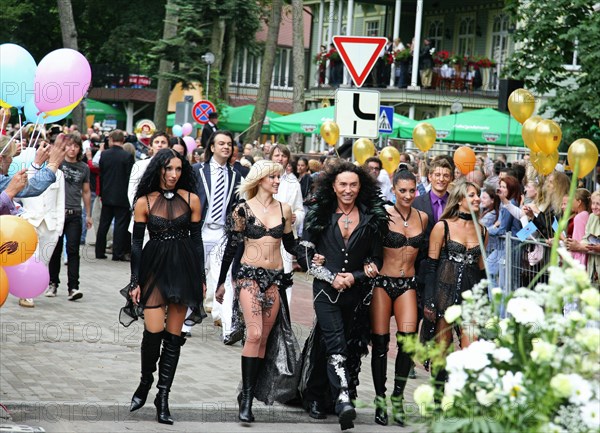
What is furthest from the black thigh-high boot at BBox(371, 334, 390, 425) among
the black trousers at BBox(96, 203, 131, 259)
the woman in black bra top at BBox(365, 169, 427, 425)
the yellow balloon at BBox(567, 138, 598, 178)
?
the black trousers at BBox(96, 203, 131, 259)

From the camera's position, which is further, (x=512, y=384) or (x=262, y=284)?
(x=262, y=284)

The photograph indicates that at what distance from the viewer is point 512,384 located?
3.70m

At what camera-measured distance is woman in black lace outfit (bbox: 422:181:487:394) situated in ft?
29.5

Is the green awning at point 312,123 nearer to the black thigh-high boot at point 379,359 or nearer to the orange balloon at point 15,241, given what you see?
the black thigh-high boot at point 379,359

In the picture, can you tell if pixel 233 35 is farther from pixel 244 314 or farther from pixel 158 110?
pixel 244 314

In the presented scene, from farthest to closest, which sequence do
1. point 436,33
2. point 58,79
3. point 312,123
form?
point 436,33 < point 312,123 < point 58,79

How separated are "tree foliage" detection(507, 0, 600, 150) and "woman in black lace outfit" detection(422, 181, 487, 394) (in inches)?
410

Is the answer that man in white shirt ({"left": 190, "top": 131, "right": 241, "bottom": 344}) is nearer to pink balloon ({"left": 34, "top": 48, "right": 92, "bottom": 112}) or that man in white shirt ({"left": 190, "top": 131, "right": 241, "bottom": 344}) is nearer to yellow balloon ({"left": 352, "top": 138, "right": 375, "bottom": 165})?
pink balloon ({"left": 34, "top": 48, "right": 92, "bottom": 112})

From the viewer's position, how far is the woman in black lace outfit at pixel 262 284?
8.34 metres

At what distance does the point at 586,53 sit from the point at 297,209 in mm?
8393

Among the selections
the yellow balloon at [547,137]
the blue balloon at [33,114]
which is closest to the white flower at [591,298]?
the blue balloon at [33,114]

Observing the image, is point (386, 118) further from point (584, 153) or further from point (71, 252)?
point (584, 153)

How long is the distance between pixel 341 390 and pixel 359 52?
21.0 feet

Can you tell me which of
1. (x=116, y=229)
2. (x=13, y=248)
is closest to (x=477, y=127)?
(x=116, y=229)
